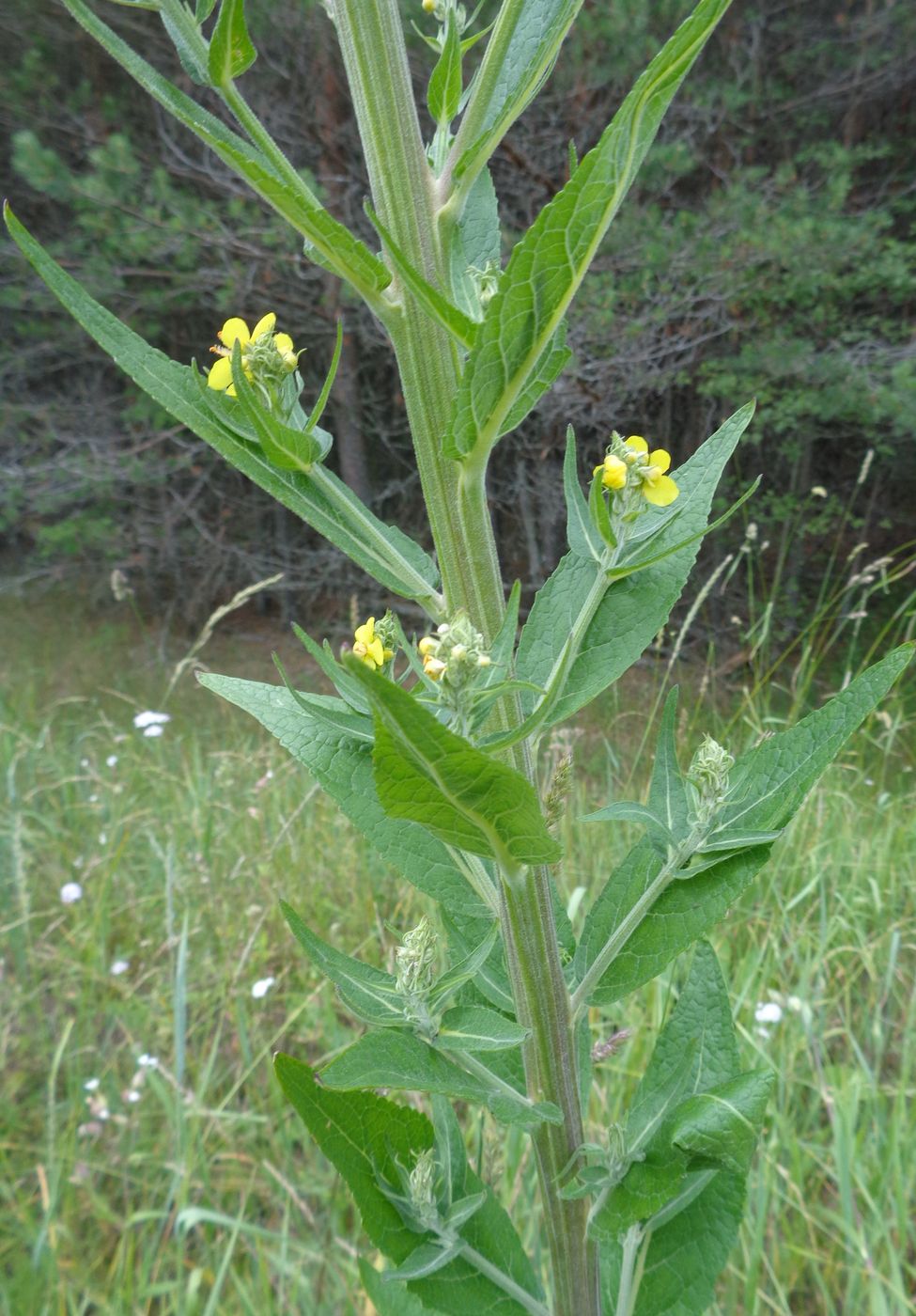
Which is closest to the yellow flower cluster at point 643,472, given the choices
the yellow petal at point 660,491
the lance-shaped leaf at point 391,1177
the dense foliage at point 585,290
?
the yellow petal at point 660,491

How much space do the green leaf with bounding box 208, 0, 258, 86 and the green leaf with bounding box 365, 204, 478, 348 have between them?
0.14 metres

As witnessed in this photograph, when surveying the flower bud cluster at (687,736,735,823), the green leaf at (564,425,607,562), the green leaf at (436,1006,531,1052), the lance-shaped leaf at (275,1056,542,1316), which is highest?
the green leaf at (564,425,607,562)

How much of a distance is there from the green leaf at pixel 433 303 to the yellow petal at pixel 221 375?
193mm

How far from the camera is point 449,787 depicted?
0.65m

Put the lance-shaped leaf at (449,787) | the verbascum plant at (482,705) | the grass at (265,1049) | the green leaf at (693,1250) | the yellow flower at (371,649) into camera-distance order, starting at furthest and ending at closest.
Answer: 1. the grass at (265,1049)
2. the green leaf at (693,1250)
3. the yellow flower at (371,649)
4. the verbascum plant at (482,705)
5. the lance-shaped leaf at (449,787)

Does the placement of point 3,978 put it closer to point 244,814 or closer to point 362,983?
point 244,814

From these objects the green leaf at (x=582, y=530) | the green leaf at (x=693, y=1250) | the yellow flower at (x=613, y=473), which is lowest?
the green leaf at (x=693, y=1250)

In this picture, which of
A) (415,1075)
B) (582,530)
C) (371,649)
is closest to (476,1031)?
(415,1075)

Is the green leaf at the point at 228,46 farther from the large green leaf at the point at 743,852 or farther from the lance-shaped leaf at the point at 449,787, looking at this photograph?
the large green leaf at the point at 743,852

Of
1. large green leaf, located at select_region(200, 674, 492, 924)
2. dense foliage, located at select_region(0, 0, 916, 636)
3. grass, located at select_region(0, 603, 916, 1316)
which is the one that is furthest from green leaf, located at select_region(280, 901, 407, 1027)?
dense foliage, located at select_region(0, 0, 916, 636)

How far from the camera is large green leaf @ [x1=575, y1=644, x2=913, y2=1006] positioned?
0.80m

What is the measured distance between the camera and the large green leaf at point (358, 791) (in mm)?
878

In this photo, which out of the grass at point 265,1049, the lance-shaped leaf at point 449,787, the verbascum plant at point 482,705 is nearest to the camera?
the lance-shaped leaf at point 449,787

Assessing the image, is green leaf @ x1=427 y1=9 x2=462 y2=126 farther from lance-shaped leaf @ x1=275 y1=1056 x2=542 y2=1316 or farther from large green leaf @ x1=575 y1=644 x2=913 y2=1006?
lance-shaped leaf @ x1=275 y1=1056 x2=542 y2=1316
